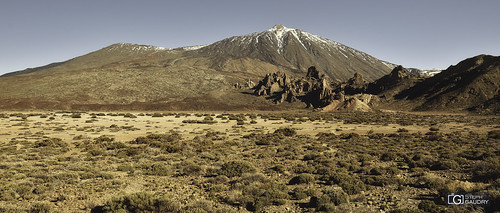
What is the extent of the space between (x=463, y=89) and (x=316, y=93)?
150ft

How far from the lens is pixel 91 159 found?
18969 mm

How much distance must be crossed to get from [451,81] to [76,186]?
110 metres

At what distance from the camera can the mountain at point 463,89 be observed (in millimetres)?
76125

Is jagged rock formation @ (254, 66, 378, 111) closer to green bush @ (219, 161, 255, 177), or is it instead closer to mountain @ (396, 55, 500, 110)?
mountain @ (396, 55, 500, 110)

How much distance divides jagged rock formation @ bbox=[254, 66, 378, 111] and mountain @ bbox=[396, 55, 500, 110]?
15561mm

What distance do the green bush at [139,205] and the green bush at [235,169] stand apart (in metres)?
5.29

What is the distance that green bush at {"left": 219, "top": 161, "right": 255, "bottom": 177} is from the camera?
15.1 metres

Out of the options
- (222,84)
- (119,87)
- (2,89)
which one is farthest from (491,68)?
(2,89)

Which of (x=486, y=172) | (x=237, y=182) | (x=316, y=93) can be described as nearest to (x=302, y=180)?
(x=237, y=182)

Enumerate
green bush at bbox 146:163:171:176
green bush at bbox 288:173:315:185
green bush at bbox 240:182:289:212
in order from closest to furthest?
green bush at bbox 240:182:289:212 < green bush at bbox 288:173:315:185 < green bush at bbox 146:163:171:176

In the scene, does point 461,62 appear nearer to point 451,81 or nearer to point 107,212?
point 451,81

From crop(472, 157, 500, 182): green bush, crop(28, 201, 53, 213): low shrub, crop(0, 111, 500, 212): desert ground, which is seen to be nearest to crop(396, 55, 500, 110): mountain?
crop(0, 111, 500, 212): desert ground

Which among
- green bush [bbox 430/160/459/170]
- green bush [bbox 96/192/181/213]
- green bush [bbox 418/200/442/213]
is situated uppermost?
green bush [bbox 96/192/181/213]
